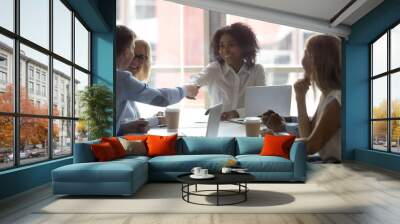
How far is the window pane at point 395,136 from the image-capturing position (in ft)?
26.9

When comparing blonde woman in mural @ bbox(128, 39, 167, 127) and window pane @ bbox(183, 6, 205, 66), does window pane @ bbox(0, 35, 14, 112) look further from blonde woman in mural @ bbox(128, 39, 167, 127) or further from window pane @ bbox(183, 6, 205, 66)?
window pane @ bbox(183, 6, 205, 66)

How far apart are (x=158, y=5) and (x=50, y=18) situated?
3261mm

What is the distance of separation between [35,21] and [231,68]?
4667 millimetres

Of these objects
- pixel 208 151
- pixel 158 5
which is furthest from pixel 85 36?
pixel 208 151

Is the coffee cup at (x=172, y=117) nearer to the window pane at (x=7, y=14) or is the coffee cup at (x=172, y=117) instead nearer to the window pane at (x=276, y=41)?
the window pane at (x=276, y=41)

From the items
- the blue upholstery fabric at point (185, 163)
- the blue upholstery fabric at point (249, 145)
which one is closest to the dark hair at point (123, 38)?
the blue upholstery fabric at point (249, 145)

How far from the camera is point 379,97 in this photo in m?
9.34

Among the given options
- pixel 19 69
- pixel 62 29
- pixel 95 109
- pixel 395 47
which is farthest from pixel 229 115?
pixel 19 69

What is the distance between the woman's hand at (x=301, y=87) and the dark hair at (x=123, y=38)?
379 cm

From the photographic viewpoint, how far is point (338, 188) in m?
5.90

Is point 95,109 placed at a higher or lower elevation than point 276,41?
lower

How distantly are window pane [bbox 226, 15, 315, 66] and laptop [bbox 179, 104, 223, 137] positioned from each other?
1459mm

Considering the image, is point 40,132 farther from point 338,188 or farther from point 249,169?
point 338,188

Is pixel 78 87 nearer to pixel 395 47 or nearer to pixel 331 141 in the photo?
pixel 331 141
